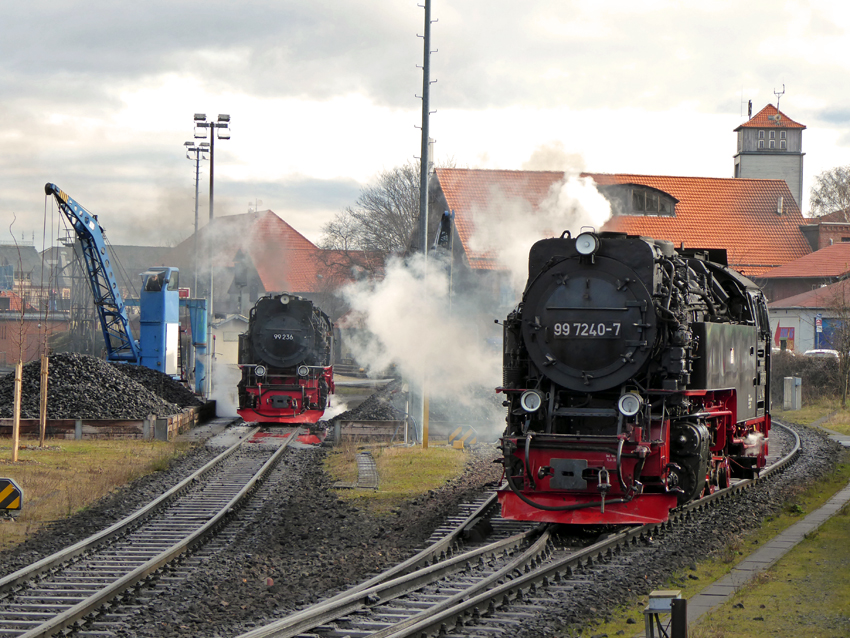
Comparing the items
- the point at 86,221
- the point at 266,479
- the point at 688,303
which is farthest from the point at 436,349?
the point at 86,221

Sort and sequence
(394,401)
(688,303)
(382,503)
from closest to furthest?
(688,303)
(382,503)
(394,401)

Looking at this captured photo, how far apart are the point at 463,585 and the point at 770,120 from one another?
64.0 m

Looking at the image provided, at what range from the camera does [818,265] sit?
45719 millimetres

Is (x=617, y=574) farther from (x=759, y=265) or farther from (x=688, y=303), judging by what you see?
(x=759, y=265)

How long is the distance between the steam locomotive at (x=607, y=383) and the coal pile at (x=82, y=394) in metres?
13.9

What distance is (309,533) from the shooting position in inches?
430

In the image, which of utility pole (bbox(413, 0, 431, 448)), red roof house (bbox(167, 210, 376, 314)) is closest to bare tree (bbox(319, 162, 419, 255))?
red roof house (bbox(167, 210, 376, 314))

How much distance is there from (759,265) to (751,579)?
41.1 metres

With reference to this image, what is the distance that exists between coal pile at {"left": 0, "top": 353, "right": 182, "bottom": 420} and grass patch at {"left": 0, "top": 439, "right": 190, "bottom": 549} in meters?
1.89

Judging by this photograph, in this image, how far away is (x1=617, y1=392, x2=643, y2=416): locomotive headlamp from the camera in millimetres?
10195

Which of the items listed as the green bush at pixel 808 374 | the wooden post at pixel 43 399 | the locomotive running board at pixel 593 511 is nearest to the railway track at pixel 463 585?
the locomotive running board at pixel 593 511

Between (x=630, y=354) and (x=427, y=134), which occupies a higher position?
(x=427, y=134)

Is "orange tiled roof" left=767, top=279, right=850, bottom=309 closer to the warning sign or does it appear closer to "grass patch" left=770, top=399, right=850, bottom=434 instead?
"grass patch" left=770, top=399, right=850, bottom=434

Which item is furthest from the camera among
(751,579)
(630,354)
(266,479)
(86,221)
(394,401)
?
(86,221)
